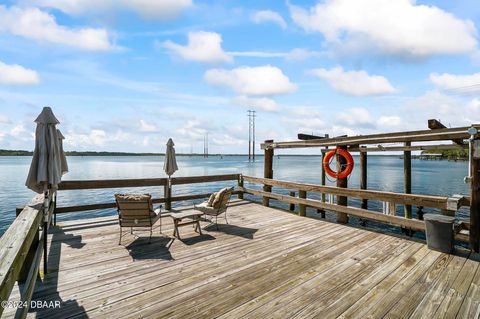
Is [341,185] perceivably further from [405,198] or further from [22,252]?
[22,252]

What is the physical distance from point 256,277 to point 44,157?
3774 mm

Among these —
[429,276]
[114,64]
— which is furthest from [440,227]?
[114,64]

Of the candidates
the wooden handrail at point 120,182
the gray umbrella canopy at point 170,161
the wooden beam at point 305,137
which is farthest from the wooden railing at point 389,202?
the gray umbrella canopy at point 170,161

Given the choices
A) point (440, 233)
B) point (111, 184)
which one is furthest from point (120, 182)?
point (440, 233)

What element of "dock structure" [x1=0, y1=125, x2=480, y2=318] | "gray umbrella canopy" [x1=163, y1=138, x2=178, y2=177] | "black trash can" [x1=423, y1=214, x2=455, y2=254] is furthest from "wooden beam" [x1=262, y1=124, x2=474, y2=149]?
"gray umbrella canopy" [x1=163, y1=138, x2=178, y2=177]

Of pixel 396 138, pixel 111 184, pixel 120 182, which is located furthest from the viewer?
pixel 120 182

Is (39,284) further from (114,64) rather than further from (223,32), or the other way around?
(223,32)

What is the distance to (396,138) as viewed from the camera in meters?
5.93

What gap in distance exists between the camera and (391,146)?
11.8 meters

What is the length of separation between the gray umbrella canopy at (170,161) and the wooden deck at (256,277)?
7.79 ft

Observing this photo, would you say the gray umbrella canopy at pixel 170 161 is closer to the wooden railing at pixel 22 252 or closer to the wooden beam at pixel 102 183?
the wooden beam at pixel 102 183

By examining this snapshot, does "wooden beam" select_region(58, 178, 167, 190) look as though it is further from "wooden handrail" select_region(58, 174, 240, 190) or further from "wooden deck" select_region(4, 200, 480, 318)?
"wooden deck" select_region(4, 200, 480, 318)

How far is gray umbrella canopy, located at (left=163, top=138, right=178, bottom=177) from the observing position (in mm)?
7733

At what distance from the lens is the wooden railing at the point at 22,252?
1918 mm
